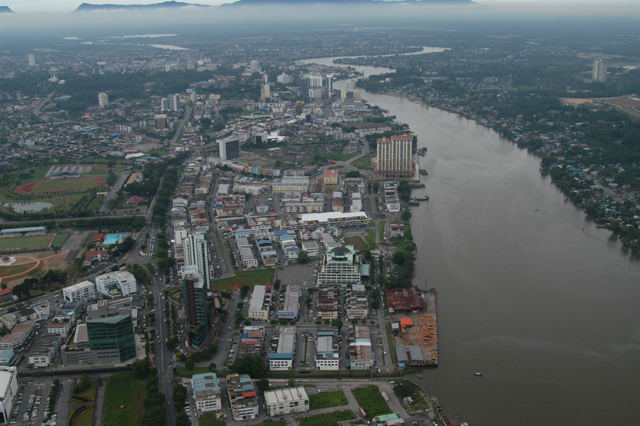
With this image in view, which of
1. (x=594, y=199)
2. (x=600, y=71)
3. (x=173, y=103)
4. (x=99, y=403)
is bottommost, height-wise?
(x=99, y=403)

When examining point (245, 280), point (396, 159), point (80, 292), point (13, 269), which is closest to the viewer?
point (80, 292)

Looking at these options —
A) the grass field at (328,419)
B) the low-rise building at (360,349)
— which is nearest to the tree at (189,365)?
the grass field at (328,419)

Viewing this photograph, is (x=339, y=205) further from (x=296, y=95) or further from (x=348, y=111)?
(x=296, y=95)

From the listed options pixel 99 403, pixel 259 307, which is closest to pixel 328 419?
pixel 259 307

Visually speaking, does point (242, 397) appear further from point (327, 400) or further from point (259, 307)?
point (259, 307)

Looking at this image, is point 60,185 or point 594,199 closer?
point 594,199

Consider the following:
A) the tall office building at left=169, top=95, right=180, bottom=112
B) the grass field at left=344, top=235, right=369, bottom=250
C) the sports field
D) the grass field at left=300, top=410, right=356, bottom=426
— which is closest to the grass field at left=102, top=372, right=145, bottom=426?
the grass field at left=300, top=410, right=356, bottom=426
